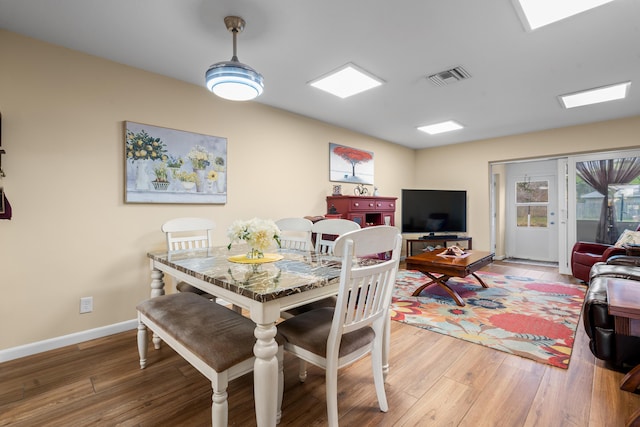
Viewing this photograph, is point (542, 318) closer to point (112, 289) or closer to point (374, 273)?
point (374, 273)

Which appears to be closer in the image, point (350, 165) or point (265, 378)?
point (265, 378)

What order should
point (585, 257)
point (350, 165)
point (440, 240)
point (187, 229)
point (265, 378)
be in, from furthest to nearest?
point (440, 240), point (350, 165), point (585, 257), point (187, 229), point (265, 378)

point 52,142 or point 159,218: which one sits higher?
point 52,142

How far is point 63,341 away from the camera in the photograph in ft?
7.66

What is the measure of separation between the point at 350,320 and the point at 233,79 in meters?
1.54

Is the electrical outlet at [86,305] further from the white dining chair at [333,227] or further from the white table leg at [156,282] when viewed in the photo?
the white dining chair at [333,227]

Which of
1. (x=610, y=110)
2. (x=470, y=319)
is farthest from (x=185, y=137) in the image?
(x=610, y=110)

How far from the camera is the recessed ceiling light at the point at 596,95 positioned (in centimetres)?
314

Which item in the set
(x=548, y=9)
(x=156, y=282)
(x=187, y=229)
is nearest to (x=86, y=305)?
(x=156, y=282)

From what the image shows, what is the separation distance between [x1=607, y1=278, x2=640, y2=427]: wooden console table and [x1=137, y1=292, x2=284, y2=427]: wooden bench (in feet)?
5.58

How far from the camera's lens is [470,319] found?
2.85 meters

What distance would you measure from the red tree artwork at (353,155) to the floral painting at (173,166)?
2.02 meters

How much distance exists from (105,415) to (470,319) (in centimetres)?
292

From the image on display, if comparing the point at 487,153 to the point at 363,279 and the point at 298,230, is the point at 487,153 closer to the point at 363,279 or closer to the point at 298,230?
the point at 298,230
